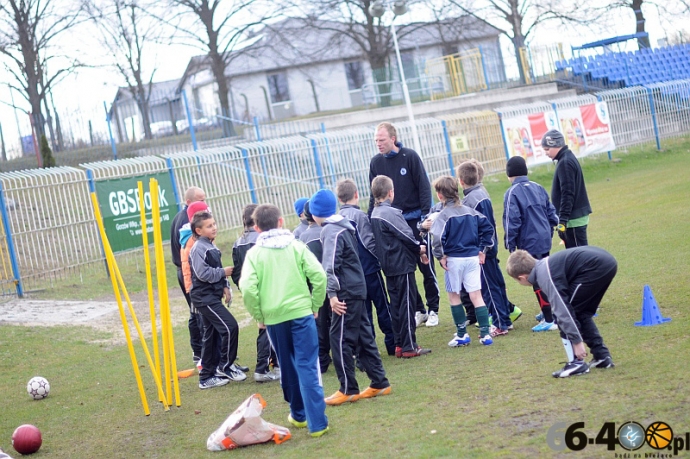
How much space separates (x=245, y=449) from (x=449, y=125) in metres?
19.3

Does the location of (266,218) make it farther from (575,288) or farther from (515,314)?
(515,314)

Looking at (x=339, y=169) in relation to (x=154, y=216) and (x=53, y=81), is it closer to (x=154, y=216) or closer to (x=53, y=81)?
(x=154, y=216)

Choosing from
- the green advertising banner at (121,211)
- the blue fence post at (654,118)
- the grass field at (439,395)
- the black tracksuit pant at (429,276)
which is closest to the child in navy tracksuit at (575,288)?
the grass field at (439,395)

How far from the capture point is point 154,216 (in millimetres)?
6695

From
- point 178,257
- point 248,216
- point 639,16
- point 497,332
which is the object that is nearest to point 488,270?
point 497,332

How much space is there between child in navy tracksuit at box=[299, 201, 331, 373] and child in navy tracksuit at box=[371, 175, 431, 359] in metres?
0.63

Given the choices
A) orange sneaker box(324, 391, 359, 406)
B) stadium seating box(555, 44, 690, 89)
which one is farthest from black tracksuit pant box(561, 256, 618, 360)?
stadium seating box(555, 44, 690, 89)

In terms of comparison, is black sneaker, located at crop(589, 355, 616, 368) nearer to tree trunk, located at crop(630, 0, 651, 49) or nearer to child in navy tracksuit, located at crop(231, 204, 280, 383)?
child in navy tracksuit, located at crop(231, 204, 280, 383)

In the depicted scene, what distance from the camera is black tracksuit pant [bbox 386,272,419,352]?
7.64m

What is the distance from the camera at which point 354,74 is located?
5938 cm

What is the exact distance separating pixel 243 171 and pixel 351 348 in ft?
40.6

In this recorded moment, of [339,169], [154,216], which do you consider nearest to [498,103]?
[339,169]

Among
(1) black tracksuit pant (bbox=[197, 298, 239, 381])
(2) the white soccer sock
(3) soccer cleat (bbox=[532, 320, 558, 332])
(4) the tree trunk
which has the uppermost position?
(4) the tree trunk

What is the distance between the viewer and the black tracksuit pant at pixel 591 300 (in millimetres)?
6027
